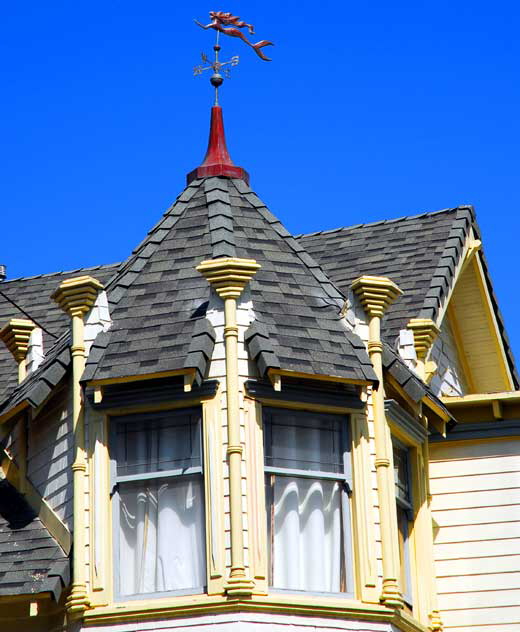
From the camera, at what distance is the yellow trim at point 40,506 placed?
15.9 m

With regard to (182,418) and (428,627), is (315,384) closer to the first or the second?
(182,418)

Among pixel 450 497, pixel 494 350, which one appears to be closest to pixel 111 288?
pixel 450 497

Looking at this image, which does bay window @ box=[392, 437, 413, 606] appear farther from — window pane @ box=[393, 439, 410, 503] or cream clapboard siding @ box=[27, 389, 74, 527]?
cream clapboard siding @ box=[27, 389, 74, 527]

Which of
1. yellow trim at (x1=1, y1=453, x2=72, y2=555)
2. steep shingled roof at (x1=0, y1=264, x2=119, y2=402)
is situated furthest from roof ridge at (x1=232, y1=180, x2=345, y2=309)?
yellow trim at (x1=1, y1=453, x2=72, y2=555)

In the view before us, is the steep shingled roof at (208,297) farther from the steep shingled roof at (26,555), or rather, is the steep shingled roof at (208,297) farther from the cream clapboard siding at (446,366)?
the cream clapboard siding at (446,366)

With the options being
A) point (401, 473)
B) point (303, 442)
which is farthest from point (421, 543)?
point (303, 442)

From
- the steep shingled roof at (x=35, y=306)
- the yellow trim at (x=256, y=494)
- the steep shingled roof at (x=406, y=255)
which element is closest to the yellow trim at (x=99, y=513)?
the yellow trim at (x=256, y=494)

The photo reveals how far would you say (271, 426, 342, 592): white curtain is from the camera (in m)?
15.4

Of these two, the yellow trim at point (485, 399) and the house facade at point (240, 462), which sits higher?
the yellow trim at point (485, 399)

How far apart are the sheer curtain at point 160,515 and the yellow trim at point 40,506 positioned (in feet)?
2.15

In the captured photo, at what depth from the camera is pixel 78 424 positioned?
16.0m

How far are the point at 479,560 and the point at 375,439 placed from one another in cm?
258

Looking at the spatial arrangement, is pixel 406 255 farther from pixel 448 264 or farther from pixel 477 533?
pixel 477 533

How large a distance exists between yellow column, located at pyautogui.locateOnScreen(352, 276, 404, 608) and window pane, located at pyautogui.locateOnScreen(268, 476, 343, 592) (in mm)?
465
